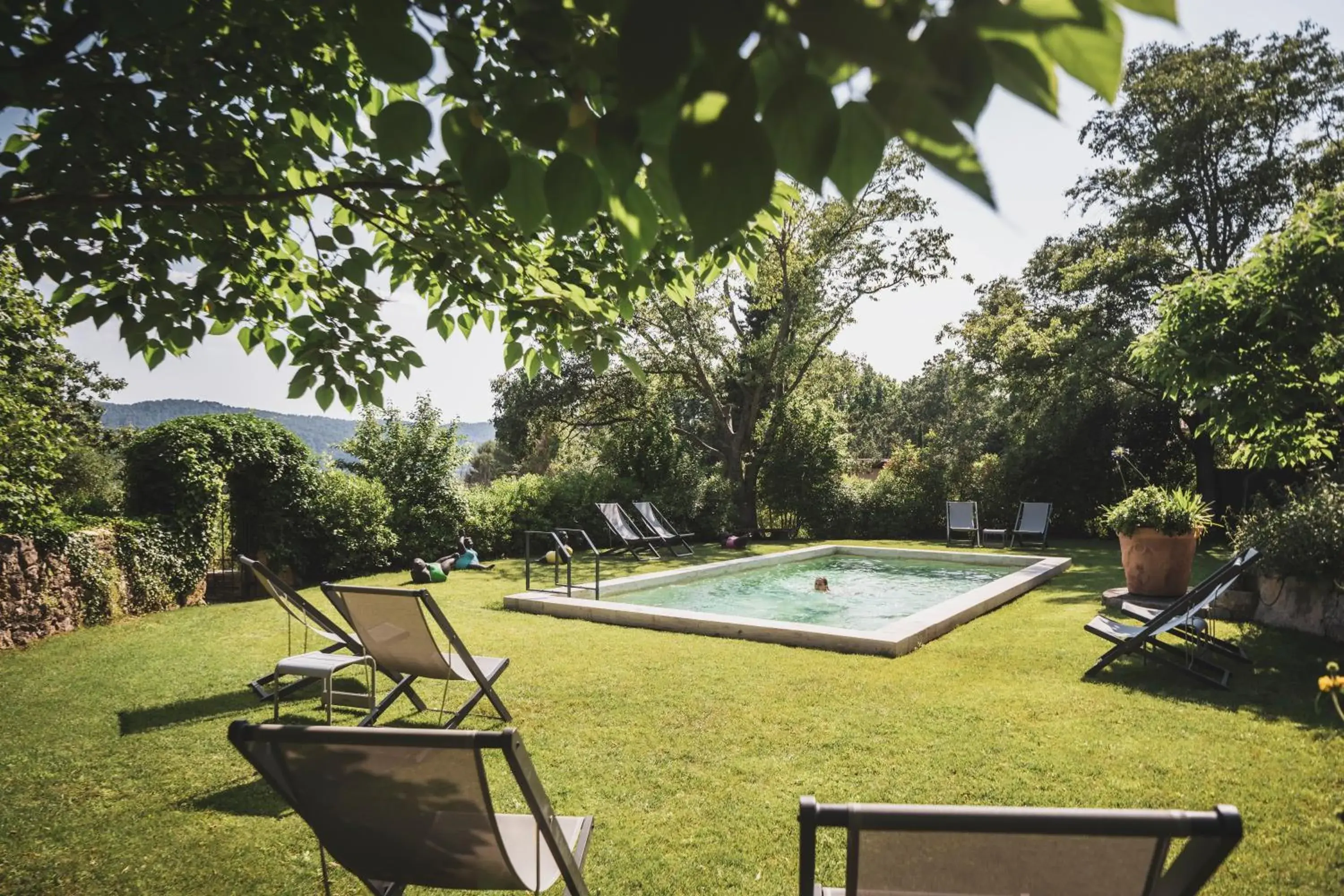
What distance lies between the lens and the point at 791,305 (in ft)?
68.4

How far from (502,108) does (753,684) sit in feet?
16.9

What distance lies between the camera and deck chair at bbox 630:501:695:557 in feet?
51.1

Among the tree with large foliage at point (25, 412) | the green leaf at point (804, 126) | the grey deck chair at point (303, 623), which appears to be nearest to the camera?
the green leaf at point (804, 126)

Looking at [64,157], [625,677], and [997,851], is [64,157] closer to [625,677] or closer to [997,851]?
[997,851]

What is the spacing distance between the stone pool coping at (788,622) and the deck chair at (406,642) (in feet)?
10.1

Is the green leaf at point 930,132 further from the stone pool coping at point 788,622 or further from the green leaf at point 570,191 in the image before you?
the stone pool coping at point 788,622

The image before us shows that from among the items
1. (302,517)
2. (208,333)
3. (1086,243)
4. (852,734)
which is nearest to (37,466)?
(302,517)

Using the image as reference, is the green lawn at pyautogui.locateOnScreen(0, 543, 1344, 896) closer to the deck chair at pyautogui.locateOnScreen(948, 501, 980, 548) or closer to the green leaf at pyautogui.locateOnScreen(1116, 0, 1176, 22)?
the green leaf at pyautogui.locateOnScreen(1116, 0, 1176, 22)

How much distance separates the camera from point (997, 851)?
5.10 feet

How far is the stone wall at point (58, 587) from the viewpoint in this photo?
748cm

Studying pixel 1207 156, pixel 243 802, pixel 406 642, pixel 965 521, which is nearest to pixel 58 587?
pixel 406 642

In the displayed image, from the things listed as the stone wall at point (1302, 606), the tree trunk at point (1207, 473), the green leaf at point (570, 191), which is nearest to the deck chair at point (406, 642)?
the green leaf at point (570, 191)

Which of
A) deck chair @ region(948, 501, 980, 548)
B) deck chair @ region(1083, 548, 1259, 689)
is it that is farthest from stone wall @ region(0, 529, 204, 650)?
deck chair @ region(948, 501, 980, 548)

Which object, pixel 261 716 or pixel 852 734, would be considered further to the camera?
pixel 261 716
